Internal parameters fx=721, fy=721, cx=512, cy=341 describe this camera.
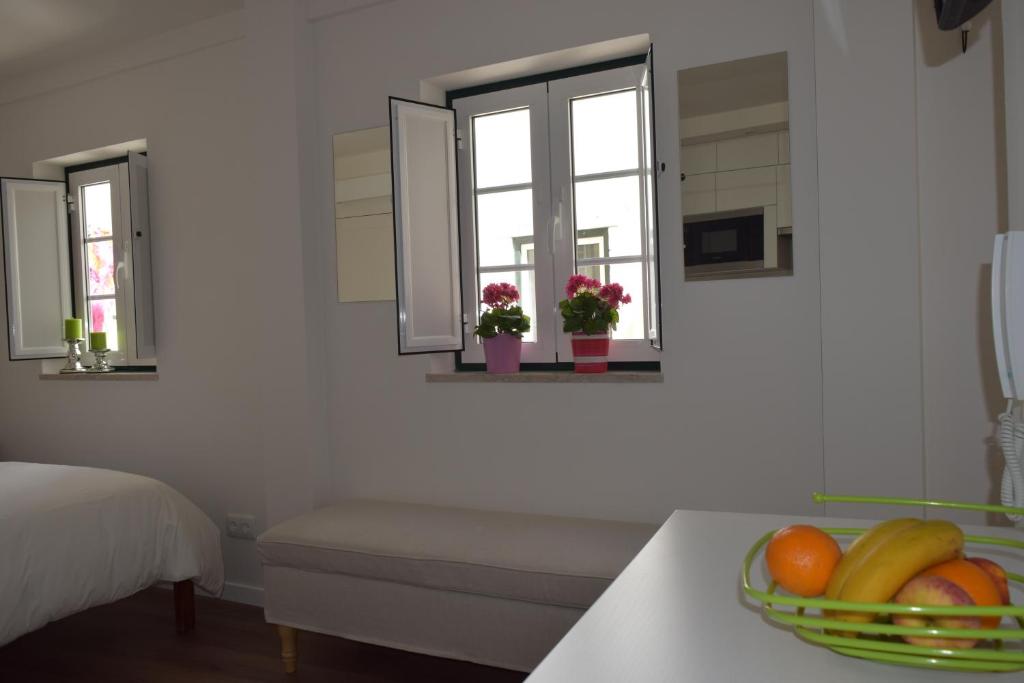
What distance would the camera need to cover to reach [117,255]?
4.34 meters

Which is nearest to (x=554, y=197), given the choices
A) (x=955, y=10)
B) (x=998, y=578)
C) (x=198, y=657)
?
(x=955, y=10)

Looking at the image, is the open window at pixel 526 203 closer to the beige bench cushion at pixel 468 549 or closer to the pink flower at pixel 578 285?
the pink flower at pixel 578 285

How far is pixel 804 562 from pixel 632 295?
2297 mm

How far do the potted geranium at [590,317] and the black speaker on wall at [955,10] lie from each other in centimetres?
159

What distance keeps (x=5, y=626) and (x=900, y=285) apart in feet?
10.3

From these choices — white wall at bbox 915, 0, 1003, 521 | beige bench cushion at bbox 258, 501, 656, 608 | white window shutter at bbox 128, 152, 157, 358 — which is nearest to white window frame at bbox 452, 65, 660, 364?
beige bench cushion at bbox 258, 501, 656, 608

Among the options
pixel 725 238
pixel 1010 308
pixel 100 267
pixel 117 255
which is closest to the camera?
pixel 1010 308

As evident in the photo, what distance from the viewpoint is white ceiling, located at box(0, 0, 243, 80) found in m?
3.56

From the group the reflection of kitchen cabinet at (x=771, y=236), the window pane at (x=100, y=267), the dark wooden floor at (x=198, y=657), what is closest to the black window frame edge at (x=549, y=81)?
the reflection of kitchen cabinet at (x=771, y=236)

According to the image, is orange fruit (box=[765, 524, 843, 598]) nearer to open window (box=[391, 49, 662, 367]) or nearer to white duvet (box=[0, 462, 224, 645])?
open window (box=[391, 49, 662, 367])

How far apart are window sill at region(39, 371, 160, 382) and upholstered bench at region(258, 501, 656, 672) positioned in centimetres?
169

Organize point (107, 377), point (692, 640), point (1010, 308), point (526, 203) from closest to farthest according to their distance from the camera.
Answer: point (692, 640)
point (1010, 308)
point (526, 203)
point (107, 377)

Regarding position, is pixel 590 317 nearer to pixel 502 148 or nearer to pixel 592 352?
pixel 592 352

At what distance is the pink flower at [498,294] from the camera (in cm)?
309
